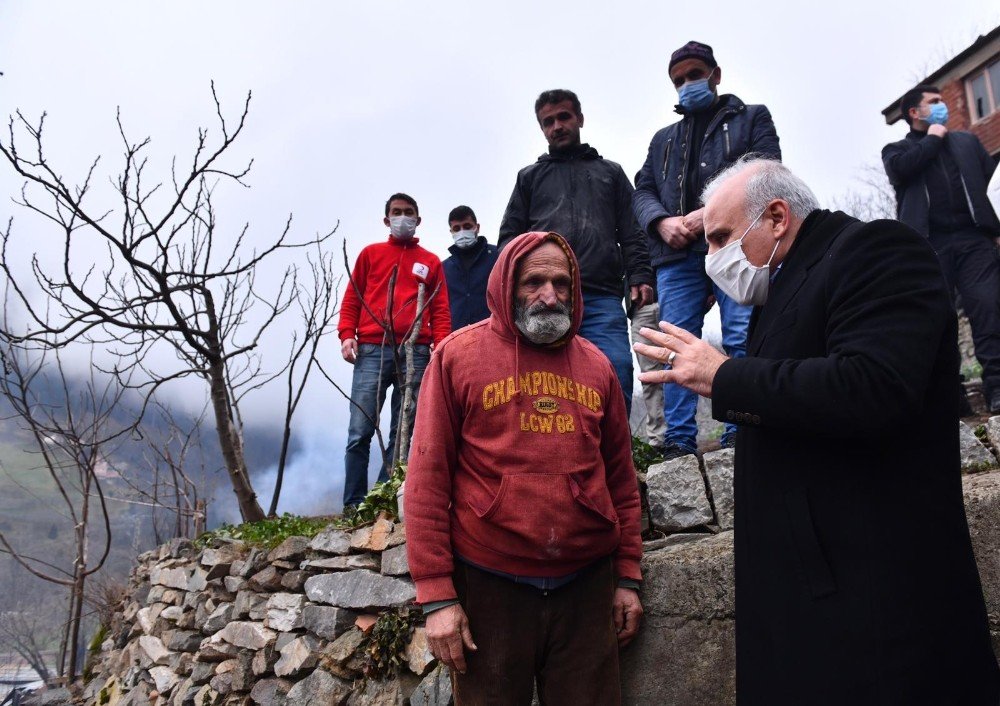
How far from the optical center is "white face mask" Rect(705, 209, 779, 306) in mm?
1905

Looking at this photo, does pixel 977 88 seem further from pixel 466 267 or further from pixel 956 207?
pixel 466 267

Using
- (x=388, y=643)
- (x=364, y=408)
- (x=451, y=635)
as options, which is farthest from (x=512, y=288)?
(x=364, y=408)

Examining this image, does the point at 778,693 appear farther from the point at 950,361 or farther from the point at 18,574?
the point at 18,574

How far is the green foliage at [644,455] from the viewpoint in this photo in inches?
157

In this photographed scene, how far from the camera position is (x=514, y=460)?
7.47 feet

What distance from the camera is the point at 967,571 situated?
1.51 metres

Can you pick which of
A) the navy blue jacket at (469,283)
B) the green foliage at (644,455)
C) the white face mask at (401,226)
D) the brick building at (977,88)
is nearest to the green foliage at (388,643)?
the green foliage at (644,455)

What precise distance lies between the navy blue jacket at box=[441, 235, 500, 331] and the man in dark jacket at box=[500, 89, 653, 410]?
1.46 m

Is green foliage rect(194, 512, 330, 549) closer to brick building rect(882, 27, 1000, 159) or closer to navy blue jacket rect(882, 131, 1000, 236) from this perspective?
navy blue jacket rect(882, 131, 1000, 236)

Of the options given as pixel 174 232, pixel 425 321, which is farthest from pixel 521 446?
pixel 174 232

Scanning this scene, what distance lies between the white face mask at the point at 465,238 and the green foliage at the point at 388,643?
342 cm

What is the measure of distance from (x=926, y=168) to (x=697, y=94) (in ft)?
6.41

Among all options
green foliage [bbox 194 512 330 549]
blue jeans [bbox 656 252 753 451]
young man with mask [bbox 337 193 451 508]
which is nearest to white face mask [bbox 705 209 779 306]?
blue jeans [bbox 656 252 753 451]

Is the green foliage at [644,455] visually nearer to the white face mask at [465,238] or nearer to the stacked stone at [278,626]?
the stacked stone at [278,626]
